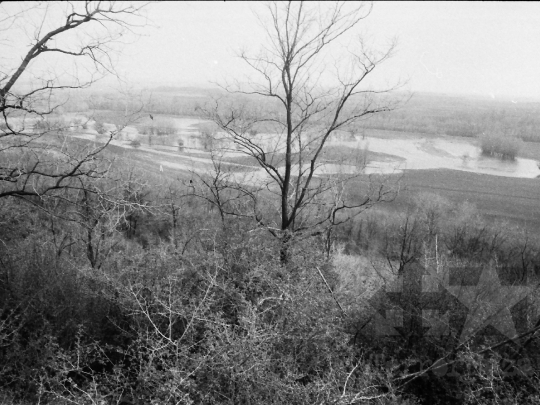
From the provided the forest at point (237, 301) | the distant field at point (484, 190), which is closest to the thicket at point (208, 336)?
the forest at point (237, 301)

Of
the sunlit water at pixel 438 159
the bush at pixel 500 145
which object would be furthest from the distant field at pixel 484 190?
the bush at pixel 500 145

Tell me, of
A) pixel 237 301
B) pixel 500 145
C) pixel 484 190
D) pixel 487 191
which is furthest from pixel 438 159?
Answer: pixel 237 301

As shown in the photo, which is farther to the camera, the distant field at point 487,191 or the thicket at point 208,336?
the distant field at point 487,191

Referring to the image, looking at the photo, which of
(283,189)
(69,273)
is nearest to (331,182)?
(283,189)

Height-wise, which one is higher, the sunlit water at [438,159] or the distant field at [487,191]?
the sunlit water at [438,159]

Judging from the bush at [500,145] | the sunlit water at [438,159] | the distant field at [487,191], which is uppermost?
the bush at [500,145]

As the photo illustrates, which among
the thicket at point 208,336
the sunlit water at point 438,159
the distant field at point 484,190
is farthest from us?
the sunlit water at point 438,159

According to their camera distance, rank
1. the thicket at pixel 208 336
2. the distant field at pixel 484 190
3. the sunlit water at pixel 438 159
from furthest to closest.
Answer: the sunlit water at pixel 438 159 < the distant field at pixel 484 190 < the thicket at pixel 208 336

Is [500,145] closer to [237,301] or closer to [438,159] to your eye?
[438,159]

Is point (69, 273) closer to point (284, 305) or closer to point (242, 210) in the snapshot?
point (242, 210)

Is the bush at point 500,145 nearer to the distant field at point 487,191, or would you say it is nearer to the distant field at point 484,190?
the distant field at point 484,190
